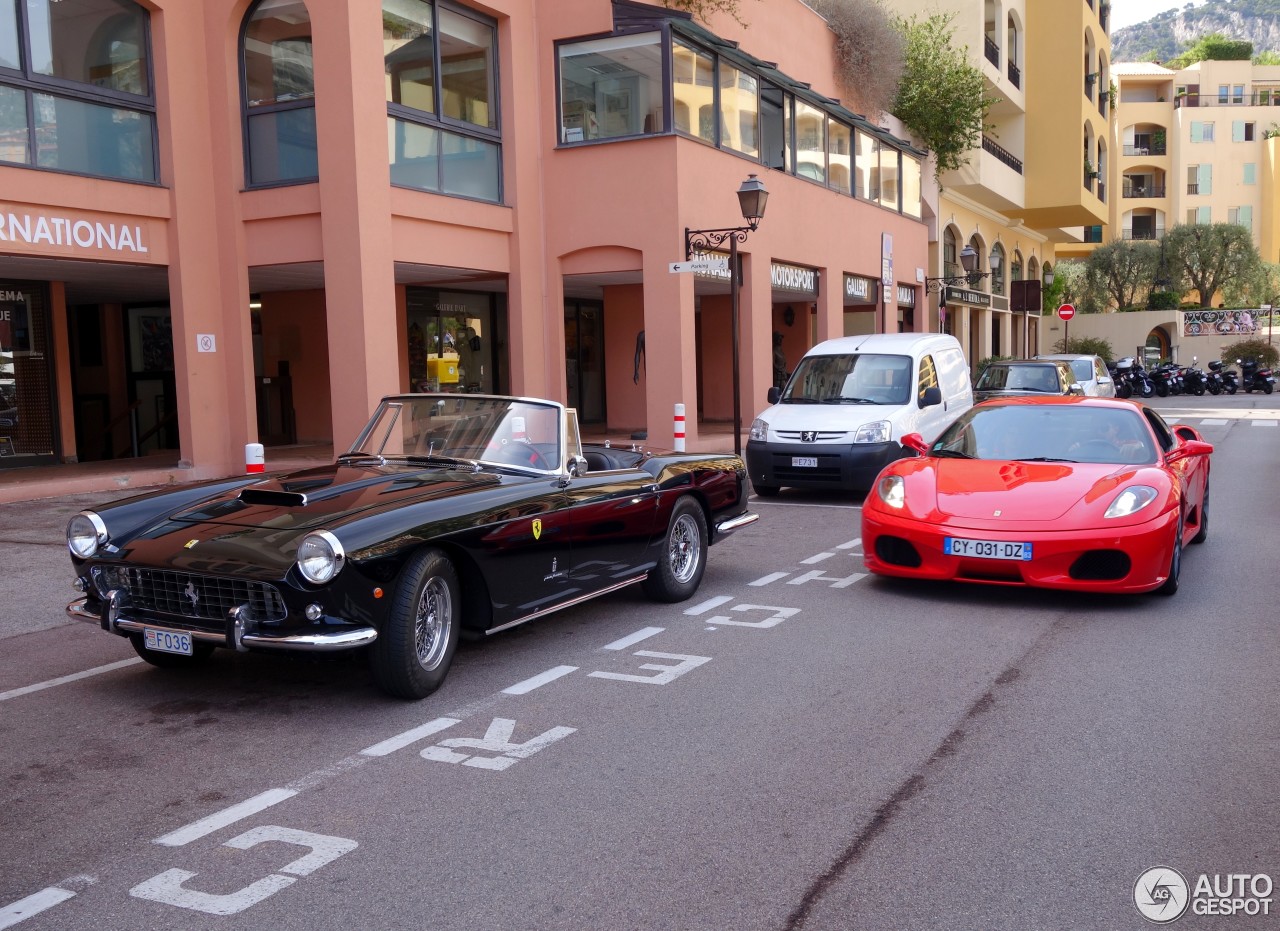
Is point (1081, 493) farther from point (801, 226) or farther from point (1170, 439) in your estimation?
point (801, 226)

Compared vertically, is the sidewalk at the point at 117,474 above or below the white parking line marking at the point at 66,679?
above

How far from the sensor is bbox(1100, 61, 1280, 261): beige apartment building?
261 feet

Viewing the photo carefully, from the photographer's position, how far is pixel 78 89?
1355cm

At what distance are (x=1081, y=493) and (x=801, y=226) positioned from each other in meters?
15.8

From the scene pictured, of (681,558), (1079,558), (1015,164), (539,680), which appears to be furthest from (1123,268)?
(539,680)

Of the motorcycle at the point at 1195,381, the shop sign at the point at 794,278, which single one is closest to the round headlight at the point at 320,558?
the shop sign at the point at 794,278

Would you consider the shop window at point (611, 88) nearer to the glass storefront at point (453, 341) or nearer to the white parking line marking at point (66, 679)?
the glass storefront at point (453, 341)

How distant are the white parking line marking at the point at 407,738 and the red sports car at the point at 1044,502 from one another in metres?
3.62

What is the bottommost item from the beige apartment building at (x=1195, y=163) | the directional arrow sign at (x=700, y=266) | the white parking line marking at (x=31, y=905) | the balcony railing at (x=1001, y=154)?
the white parking line marking at (x=31, y=905)

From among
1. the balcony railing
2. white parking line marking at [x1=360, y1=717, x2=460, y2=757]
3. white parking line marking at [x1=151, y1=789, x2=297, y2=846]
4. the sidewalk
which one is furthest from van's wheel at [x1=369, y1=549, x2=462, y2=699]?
the balcony railing

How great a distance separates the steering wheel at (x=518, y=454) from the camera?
653 centimetres

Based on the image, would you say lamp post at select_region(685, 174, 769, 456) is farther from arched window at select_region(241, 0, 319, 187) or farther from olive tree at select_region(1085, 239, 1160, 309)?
olive tree at select_region(1085, 239, 1160, 309)

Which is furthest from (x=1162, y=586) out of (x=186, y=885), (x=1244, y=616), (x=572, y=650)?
(x=186, y=885)

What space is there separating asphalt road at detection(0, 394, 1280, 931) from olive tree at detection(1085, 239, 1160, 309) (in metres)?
59.6
